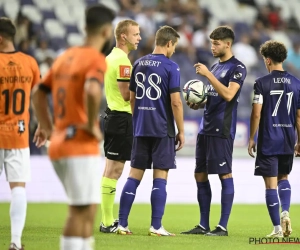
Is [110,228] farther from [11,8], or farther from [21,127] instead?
[11,8]

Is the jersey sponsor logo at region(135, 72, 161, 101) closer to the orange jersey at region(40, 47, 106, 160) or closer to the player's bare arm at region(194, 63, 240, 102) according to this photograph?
the player's bare arm at region(194, 63, 240, 102)

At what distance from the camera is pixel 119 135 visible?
27.4ft

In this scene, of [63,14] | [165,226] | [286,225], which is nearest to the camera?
[286,225]

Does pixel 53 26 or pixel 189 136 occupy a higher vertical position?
pixel 53 26

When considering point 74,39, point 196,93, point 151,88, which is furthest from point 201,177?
point 74,39

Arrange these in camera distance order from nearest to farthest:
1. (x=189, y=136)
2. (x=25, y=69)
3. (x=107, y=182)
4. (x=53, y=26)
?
(x=25, y=69)
(x=107, y=182)
(x=189, y=136)
(x=53, y=26)

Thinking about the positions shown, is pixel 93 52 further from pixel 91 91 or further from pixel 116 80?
pixel 116 80

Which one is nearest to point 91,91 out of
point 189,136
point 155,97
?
point 155,97

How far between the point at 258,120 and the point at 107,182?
1.76m

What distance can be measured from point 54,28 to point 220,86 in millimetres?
11141

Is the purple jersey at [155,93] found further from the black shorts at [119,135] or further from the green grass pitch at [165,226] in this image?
the green grass pitch at [165,226]

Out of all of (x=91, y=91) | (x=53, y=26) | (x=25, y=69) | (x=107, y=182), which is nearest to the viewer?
(x=91, y=91)

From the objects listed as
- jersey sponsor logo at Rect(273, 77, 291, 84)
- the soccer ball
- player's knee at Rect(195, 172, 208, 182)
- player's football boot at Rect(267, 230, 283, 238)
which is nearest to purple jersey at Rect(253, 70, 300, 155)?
jersey sponsor logo at Rect(273, 77, 291, 84)

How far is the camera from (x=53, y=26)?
1836 cm
